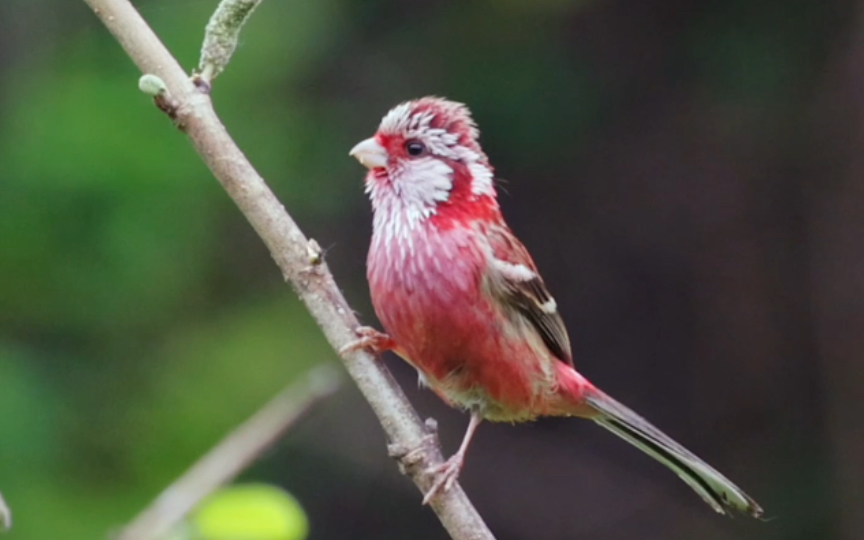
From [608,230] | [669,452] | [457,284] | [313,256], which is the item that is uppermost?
[313,256]

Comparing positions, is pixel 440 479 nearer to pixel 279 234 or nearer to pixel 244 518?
pixel 279 234

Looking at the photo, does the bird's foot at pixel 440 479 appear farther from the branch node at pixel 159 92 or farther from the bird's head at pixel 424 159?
the bird's head at pixel 424 159

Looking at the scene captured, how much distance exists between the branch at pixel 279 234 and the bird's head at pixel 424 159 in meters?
0.99

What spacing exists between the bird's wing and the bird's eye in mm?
319

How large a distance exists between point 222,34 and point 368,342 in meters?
0.80

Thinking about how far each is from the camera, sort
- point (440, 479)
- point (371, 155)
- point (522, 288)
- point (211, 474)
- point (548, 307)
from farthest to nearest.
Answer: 1. point (548, 307)
2. point (522, 288)
3. point (371, 155)
4. point (440, 479)
5. point (211, 474)

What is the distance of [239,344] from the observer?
21.5ft

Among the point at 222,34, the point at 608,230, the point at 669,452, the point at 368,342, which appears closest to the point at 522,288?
the point at 669,452

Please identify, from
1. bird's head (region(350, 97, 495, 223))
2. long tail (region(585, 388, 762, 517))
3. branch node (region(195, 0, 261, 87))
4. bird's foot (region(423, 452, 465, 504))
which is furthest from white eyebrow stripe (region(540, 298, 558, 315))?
branch node (region(195, 0, 261, 87))

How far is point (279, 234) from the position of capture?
2.90 m

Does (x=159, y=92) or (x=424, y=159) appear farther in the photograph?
(x=424, y=159)

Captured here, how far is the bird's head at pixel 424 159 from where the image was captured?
3904 millimetres

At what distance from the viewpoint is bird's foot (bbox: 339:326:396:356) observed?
2.87 m

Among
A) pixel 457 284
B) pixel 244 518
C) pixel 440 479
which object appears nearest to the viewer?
pixel 244 518
